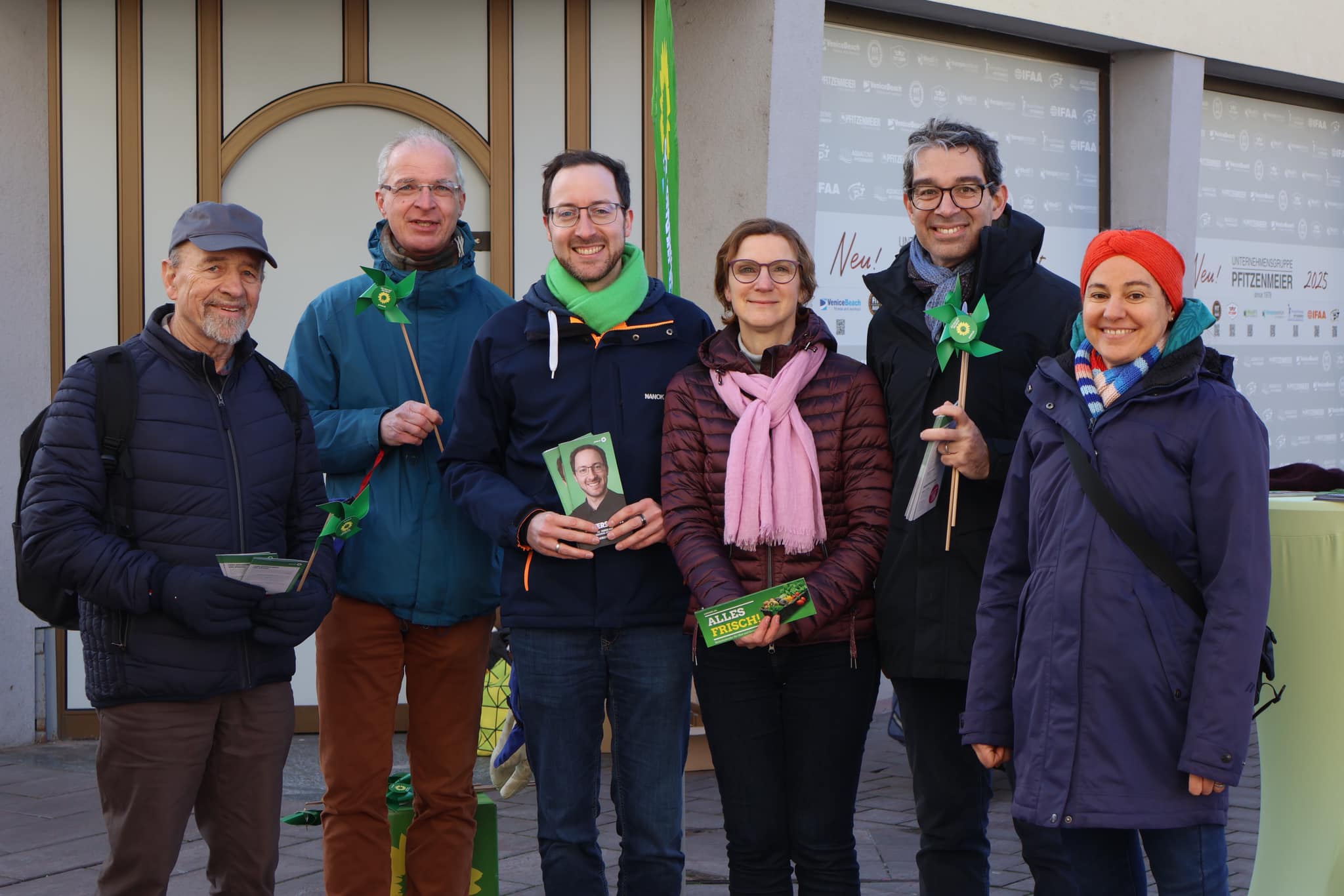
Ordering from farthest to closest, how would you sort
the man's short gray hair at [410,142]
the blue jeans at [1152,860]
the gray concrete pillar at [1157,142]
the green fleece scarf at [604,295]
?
the gray concrete pillar at [1157,142] < the man's short gray hair at [410,142] < the green fleece scarf at [604,295] < the blue jeans at [1152,860]

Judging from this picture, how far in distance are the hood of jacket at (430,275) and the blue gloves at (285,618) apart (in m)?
0.97

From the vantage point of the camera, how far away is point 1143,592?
10.2ft

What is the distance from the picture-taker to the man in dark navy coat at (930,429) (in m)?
3.64

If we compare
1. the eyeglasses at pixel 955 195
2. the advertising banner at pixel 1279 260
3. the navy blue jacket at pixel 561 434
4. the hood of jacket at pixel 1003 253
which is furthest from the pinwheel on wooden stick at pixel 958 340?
the advertising banner at pixel 1279 260

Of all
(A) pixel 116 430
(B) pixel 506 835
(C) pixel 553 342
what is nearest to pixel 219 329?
(A) pixel 116 430

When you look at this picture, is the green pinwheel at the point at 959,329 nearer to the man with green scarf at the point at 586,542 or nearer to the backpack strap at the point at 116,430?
the man with green scarf at the point at 586,542

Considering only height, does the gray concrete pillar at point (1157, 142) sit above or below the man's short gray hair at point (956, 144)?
above

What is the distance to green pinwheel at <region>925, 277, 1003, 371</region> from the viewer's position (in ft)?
11.5

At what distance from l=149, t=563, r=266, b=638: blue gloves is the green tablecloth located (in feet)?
8.22

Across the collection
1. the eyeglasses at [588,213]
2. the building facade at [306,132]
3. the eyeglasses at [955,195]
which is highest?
the building facade at [306,132]

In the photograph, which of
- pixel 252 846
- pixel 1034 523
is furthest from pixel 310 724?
pixel 1034 523

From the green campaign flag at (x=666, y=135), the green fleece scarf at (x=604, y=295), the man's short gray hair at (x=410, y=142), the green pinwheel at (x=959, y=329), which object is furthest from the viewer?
the green campaign flag at (x=666, y=135)

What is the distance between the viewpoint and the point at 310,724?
7254 mm

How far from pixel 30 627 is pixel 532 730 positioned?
4230 mm
